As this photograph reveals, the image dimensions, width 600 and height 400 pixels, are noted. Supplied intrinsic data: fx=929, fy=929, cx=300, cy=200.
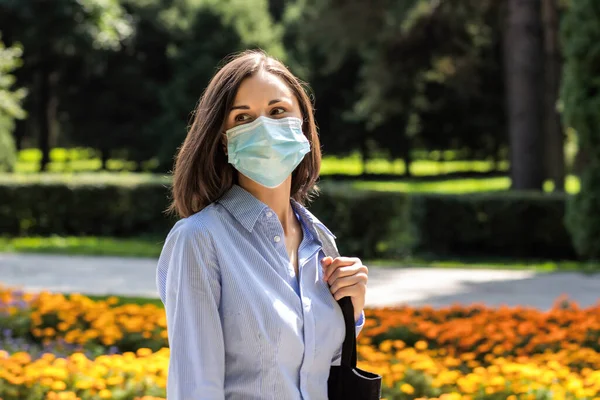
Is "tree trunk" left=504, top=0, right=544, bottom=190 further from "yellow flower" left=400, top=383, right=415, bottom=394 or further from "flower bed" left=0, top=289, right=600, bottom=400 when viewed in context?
"yellow flower" left=400, top=383, right=415, bottom=394

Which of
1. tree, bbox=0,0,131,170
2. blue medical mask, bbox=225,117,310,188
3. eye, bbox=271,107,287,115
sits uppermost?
tree, bbox=0,0,131,170

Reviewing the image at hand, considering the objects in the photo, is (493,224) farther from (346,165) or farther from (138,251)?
(346,165)

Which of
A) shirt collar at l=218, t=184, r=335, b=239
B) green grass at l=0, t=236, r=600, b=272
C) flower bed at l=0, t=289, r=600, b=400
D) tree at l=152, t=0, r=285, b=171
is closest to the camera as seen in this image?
shirt collar at l=218, t=184, r=335, b=239

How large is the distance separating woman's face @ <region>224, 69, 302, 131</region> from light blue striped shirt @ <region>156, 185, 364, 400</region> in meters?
0.18

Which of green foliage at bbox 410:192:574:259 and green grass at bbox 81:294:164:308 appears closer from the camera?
green grass at bbox 81:294:164:308

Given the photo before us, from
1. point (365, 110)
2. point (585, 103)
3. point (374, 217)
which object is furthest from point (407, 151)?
point (585, 103)

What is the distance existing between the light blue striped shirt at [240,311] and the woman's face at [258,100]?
0.18m

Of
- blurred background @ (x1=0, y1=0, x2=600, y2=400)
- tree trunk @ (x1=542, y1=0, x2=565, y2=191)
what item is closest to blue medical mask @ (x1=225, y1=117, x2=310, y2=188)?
blurred background @ (x1=0, y1=0, x2=600, y2=400)

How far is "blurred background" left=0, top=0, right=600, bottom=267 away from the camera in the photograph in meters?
13.7

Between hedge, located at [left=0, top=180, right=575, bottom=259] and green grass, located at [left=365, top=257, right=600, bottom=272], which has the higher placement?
hedge, located at [left=0, top=180, right=575, bottom=259]

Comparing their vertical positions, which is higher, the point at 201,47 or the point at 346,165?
the point at 201,47

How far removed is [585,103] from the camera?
41.5ft

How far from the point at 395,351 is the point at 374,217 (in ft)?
22.5

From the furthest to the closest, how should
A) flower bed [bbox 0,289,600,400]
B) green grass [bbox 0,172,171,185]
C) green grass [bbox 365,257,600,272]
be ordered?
green grass [bbox 0,172,171,185], green grass [bbox 365,257,600,272], flower bed [bbox 0,289,600,400]
